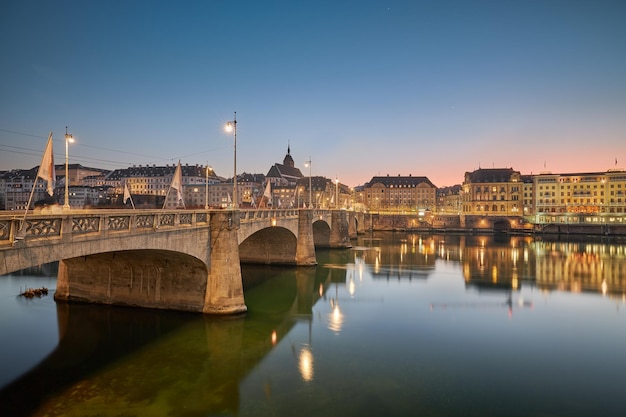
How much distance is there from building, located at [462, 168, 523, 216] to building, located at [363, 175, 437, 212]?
32045 millimetres

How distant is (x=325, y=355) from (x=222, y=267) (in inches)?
332

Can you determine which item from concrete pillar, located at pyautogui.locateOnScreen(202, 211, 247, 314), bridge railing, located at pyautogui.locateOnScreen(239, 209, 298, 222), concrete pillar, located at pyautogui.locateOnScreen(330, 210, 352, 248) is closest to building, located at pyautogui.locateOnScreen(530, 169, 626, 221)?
concrete pillar, located at pyautogui.locateOnScreen(330, 210, 352, 248)

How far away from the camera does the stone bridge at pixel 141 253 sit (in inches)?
504

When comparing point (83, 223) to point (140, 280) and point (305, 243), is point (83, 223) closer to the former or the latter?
point (140, 280)

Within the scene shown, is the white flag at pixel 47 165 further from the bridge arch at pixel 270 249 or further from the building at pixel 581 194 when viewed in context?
the building at pixel 581 194

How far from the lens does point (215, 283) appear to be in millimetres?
24469

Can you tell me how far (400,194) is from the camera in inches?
7047

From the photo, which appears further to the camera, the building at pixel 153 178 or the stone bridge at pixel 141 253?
the building at pixel 153 178

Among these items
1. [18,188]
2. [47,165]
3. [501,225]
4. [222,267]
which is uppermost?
[18,188]

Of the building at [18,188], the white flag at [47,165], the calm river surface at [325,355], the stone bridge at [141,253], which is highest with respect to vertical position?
the building at [18,188]

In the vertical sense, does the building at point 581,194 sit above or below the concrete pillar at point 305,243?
above

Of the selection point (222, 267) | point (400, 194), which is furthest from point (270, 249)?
point (400, 194)

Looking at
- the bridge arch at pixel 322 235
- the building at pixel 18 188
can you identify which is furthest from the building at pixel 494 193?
the building at pixel 18 188

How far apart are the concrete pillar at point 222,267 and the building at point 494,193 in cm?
12492
